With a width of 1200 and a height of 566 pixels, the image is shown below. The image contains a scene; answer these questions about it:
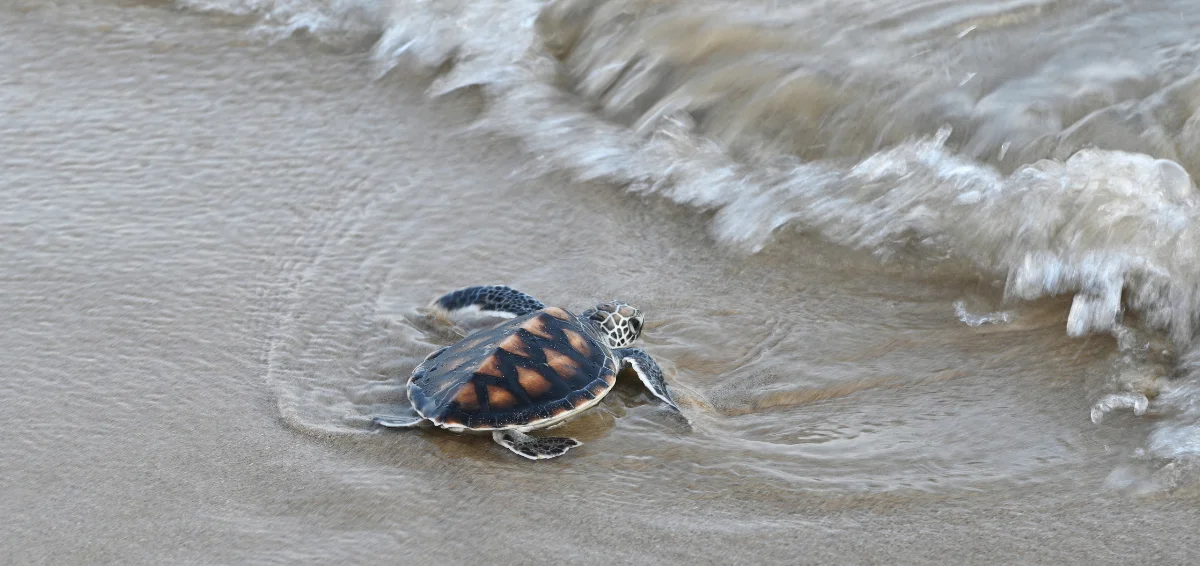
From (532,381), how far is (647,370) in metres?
0.40

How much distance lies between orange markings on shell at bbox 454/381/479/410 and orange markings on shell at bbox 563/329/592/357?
16.5 inches

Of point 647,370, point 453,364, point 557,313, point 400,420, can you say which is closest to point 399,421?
point 400,420

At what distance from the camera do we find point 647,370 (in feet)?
12.7

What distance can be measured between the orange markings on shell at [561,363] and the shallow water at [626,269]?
0.61ft

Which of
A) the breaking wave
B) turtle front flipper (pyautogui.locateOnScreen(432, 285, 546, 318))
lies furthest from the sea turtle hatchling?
the breaking wave

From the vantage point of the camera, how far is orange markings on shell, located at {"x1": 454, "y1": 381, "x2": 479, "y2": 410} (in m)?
3.57

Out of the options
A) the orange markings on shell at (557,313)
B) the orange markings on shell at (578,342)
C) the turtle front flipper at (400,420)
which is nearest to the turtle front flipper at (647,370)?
the orange markings on shell at (578,342)

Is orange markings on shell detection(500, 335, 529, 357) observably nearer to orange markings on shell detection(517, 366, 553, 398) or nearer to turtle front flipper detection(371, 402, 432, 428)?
orange markings on shell detection(517, 366, 553, 398)

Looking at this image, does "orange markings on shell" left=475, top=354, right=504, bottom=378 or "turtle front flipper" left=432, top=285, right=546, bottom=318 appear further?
"turtle front flipper" left=432, top=285, right=546, bottom=318

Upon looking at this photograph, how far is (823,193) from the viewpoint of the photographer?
16.9 ft

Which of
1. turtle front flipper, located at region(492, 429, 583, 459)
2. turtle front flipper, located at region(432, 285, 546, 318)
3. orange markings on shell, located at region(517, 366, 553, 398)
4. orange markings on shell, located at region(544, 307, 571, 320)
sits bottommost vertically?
turtle front flipper, located at region(492, 429, 583, 459)

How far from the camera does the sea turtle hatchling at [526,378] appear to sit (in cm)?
359

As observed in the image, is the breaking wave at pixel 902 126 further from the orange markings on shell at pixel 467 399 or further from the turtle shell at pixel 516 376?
the orange markings on shell at pixel 467 399

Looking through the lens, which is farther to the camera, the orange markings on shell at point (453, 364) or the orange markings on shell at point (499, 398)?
the orange markings on shell at point (453, 364)
